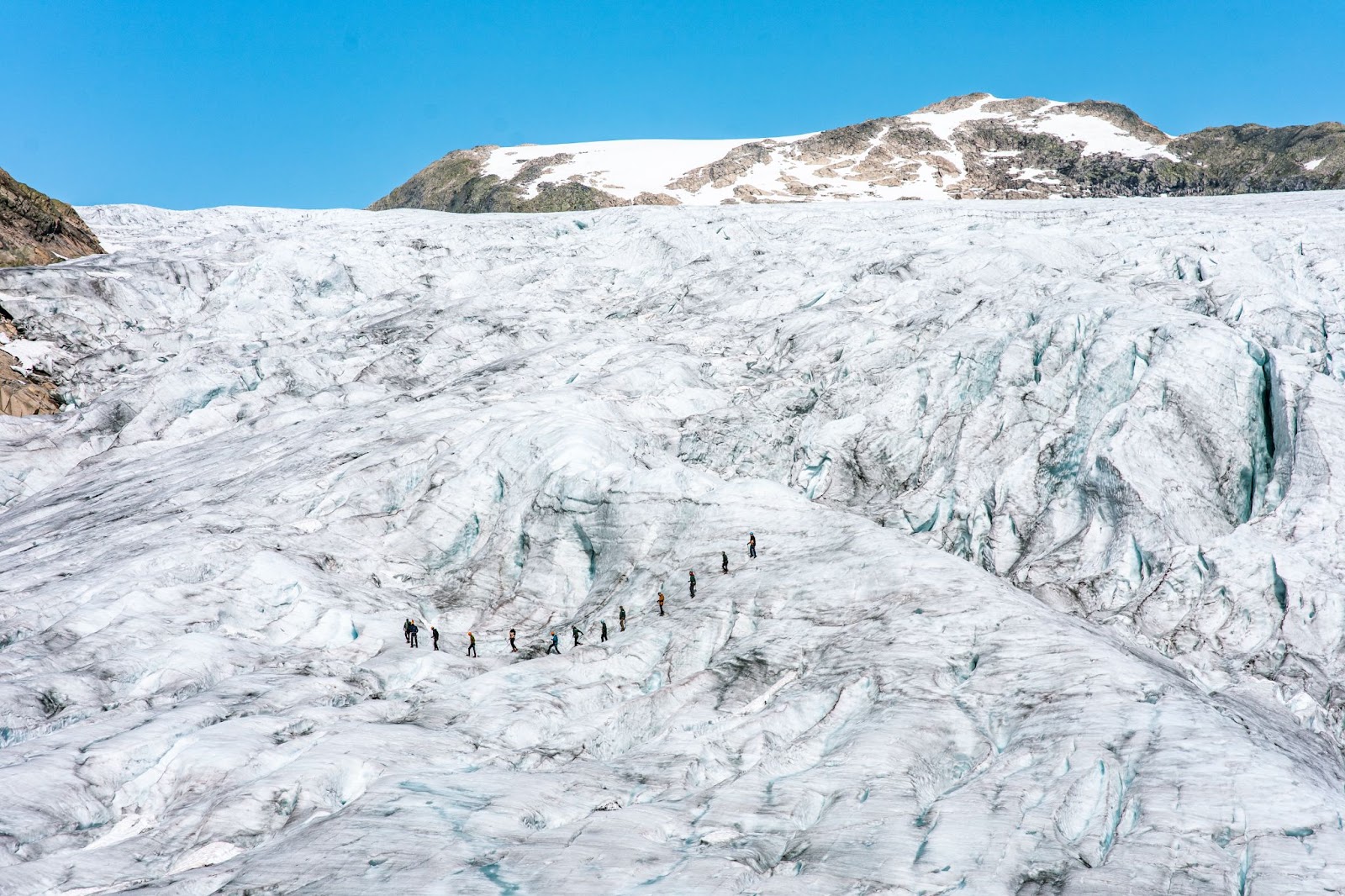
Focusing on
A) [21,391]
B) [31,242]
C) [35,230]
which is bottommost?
[21,391]

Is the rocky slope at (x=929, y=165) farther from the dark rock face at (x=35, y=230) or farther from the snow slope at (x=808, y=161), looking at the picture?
the dark rock face at (x=35, y=230)

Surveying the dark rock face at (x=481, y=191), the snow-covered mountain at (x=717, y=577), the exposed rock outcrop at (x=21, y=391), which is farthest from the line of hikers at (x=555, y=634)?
the dark rock face at (x=481, y=191)

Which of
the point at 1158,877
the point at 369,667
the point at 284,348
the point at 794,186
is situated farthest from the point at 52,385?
the point at 794,186

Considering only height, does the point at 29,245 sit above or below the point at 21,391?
above

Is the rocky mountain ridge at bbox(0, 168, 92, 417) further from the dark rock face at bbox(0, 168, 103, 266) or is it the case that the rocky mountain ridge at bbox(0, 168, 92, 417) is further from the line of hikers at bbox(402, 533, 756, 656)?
the line of hikers at bbox(402, 533, 756, 656)

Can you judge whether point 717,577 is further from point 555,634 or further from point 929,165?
point 929,165

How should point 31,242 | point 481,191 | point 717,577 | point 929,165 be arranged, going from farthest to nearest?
point 481,191 → point 929,165 → point 31,242 → point 717,577

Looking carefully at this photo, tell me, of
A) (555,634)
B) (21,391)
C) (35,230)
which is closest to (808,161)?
(35,230)

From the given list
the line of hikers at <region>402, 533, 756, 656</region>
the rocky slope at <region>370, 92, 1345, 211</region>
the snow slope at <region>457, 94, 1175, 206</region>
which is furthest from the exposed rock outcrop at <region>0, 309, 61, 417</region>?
the snow slope at <region>457, 94, 1175, 206</region>
